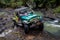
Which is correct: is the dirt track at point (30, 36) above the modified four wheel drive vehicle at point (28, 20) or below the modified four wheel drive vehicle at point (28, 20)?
below

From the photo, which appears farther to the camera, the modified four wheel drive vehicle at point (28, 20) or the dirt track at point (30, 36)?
the modified four wheel drive vehicle at point (28, 20)

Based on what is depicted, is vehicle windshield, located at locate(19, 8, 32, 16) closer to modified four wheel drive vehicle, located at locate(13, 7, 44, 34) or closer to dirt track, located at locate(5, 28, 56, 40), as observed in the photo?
modified four wheel drive vehicle, located at locate(13, 7, 44, 34)

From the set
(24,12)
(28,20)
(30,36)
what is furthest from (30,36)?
(24,12)

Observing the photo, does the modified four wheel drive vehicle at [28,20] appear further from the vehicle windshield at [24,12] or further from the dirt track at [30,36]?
the dirt track at [30,36]

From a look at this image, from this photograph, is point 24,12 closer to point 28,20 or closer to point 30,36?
point 28,20

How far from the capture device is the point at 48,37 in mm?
10523

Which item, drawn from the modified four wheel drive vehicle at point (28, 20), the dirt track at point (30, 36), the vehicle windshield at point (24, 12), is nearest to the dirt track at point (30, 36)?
the dirt track at point (30, 36)

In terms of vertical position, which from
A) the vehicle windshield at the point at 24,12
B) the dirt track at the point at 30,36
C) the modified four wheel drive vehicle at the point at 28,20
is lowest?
the dirt track at the point at 30,36

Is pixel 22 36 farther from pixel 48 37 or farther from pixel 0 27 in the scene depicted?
pixel 0 27

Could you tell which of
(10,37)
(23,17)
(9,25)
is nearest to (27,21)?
(23,17)

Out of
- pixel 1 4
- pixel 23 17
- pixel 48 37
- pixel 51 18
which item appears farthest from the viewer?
pixel 1 4

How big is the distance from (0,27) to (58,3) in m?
9.62

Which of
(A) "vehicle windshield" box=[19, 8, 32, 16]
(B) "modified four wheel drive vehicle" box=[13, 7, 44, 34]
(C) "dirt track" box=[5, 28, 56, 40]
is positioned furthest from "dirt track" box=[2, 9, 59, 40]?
(A) "vehicle windshield" box=[19, 8, 32, 16]

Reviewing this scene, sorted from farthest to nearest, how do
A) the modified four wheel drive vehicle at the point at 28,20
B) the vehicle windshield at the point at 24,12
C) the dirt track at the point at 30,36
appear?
1. the vehicle windshield at the point at 24,12
2. the modified four wheel drive vehicle at the point at 28,20
3. the dirt track at the point at 30,36
